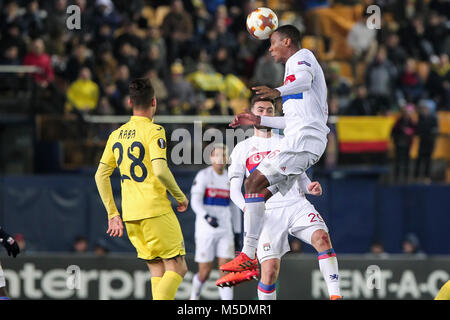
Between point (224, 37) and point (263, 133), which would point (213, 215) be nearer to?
point (263, 133)

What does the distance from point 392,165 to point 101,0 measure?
7282 millimetres

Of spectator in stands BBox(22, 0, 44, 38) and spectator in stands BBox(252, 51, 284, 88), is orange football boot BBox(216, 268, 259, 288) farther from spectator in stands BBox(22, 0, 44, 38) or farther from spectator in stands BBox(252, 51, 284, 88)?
spectator in stands BBox(22, 0, 44, 38)

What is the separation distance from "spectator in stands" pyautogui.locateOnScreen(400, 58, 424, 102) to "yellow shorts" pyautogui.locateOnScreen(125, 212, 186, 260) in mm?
12980

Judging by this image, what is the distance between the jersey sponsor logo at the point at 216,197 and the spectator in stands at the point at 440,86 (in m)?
8.83

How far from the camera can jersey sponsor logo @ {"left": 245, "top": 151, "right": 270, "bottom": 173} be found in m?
9.62

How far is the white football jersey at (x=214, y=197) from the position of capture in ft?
42.2

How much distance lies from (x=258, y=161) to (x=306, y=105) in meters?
1.33

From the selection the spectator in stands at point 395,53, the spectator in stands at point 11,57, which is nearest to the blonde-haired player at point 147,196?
the spectator in stands at point 11,57

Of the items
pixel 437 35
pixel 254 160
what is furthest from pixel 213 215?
pixel 437 35

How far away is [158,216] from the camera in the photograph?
8.40 metres

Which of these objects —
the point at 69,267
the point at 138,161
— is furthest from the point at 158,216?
the point at 69,267

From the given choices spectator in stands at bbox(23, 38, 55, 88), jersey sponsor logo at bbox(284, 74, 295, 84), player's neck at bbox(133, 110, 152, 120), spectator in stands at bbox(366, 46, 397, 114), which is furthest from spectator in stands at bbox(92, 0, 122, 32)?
jersey sponsor logo at bbox(284, 74, 295, 84)

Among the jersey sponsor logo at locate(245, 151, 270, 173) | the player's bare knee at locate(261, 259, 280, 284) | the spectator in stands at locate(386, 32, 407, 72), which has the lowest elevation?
the player's bare knee at locate(261, 259, 280, 284)

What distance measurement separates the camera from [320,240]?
8.87 metres
